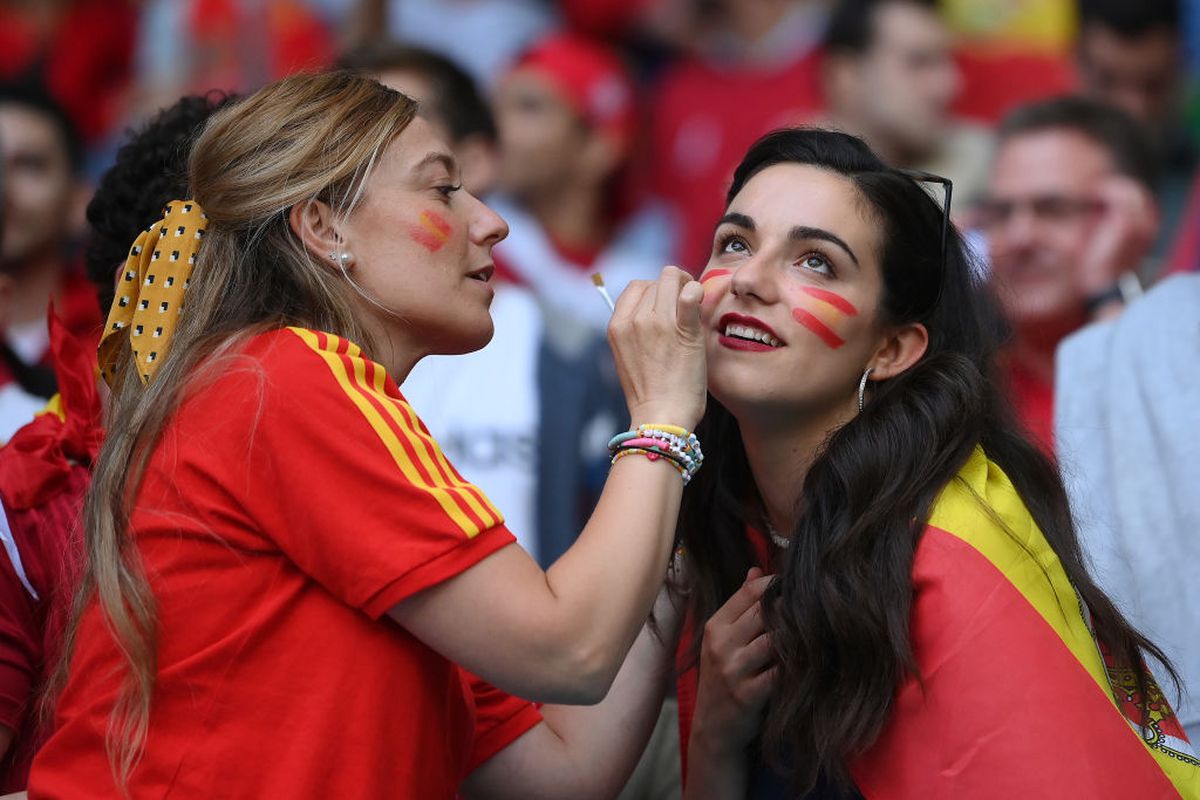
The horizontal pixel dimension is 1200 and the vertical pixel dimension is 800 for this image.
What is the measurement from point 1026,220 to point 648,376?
7.22 feet

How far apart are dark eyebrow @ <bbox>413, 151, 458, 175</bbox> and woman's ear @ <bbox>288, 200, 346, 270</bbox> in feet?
0.52

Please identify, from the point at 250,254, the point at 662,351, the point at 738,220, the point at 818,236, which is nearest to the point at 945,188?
the point at 818,236

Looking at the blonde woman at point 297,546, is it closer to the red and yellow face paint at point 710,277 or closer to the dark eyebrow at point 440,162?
the dark eyebrow at point 440,162

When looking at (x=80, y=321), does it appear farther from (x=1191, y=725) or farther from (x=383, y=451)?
(x=1191, y=725)

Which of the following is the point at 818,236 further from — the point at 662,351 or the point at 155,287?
the point at 155,287

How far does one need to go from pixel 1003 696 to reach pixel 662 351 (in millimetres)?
631

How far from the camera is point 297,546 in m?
1.81

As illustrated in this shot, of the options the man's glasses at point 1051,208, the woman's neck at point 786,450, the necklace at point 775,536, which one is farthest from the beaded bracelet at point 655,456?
the man's glasses at point 1051,208

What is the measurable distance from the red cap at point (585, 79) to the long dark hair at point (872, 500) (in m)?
→ 2.34

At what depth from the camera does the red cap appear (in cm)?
482

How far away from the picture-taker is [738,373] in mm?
2240

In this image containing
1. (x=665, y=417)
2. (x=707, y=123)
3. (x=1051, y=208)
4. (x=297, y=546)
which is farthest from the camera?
(x=707, y=123)

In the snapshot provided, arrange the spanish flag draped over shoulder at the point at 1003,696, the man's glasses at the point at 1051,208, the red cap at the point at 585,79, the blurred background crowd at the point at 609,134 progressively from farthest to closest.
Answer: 1. the red cap at the point at 585,79
2. the man's glasses at the point at 1051,208
3. the blurred background crowd at the point at 609,134
4. the spanish flag draped over shoulder at the point at 1003,696

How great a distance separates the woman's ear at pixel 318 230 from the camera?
79.8 inches
